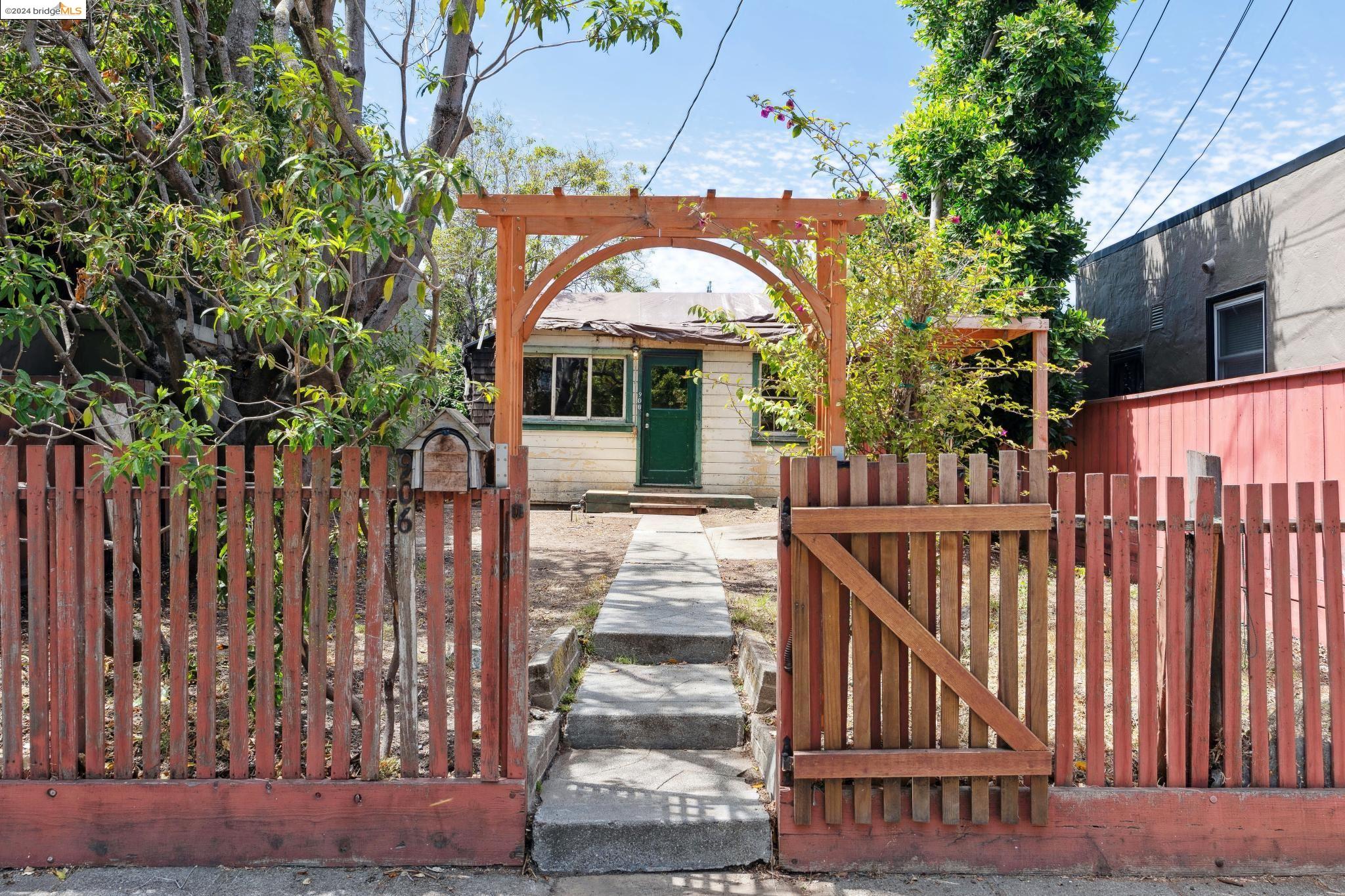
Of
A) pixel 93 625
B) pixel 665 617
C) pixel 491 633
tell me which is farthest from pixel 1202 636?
pixel 93 625

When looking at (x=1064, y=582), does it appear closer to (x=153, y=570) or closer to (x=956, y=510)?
(x=956, y=510)

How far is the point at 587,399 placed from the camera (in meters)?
12.9

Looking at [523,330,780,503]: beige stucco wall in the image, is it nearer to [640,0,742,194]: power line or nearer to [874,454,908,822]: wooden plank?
[640,0,742,194]: power line

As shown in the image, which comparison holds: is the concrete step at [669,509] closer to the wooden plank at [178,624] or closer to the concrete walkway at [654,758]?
the concrete walkway at [654,758]

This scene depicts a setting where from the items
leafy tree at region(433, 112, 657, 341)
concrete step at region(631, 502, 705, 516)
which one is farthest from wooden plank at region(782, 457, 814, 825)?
leafy tree at region(433, 112, 657, 341)

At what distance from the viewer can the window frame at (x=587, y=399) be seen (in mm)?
12656

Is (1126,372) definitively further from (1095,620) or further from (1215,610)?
(1095,620)

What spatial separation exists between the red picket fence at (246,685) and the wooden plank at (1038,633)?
176 cm

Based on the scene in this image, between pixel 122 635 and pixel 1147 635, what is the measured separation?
3594 millimetres

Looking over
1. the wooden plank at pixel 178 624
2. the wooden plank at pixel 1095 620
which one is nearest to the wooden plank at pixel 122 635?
the wooden plank at pixel 178 624

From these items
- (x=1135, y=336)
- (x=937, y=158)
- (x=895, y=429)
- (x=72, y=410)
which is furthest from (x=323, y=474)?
(x=1135, y=336)

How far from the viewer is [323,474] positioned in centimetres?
283

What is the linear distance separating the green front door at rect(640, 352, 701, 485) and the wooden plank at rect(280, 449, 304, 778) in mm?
9960

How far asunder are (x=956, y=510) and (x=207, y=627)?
2.61 meters
